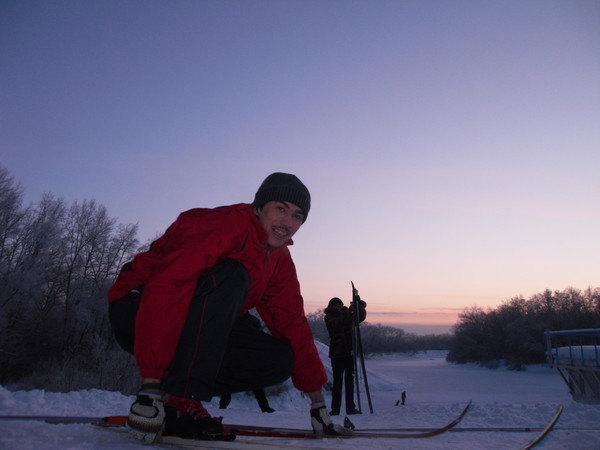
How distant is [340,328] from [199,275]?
5211 millimetres

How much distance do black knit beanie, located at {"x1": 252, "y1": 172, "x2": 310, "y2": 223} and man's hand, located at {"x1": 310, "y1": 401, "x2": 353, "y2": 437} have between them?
949 mm

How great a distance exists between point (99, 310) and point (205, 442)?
1042 inches

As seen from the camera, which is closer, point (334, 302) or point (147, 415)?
point (147, 415)

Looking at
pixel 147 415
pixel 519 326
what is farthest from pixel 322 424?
pixel 519 326

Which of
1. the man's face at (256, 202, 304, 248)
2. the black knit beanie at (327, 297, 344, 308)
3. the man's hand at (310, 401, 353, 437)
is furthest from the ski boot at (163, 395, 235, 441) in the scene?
the black knit beanie at (327, 297, 344, 308)

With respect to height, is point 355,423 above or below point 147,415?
below

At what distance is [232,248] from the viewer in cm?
155

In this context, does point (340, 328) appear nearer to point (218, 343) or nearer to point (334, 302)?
point (334, 302)

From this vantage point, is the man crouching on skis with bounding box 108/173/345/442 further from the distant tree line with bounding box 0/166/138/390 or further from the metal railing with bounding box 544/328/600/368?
the distant tree line with bounding box 0/166/138/390

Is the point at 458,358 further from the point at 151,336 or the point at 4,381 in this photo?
the point at 151,336

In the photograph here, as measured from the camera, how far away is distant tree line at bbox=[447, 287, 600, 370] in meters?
32.0

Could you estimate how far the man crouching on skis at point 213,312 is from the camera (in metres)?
1.26

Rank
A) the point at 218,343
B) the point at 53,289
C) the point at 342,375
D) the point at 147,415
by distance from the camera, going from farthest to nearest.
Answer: the point at 53,289 → the point at 342,375 → the point at 218,343 → the point at 147,415

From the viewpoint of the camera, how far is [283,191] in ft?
6.25
